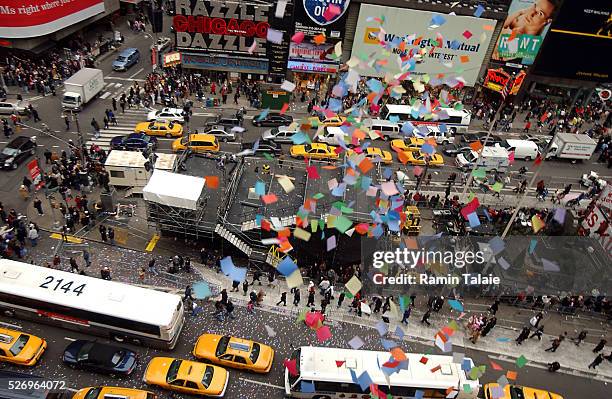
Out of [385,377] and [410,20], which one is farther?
[410,20]

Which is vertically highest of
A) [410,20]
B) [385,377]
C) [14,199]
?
[410,20]

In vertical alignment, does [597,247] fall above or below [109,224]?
above

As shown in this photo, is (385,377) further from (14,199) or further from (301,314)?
(14,199)

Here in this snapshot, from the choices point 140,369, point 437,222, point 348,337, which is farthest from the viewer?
point 437,222

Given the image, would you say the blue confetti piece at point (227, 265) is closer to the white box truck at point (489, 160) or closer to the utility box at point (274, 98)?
the utility box at point (274, 98)

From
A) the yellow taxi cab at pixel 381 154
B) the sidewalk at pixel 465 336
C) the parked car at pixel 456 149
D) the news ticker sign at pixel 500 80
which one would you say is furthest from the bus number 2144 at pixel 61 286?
the news ticker sign at pixel 500 80

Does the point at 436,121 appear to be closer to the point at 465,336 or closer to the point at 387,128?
the point at 387,128

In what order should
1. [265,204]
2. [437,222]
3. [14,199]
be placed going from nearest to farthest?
[265,204], [14,199], [437,222]

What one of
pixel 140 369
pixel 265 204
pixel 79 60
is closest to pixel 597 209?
pixel 265 204
